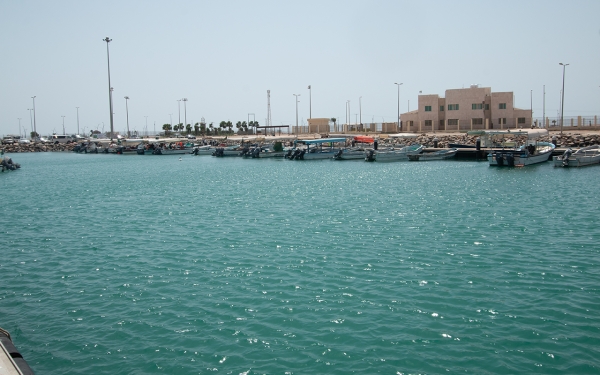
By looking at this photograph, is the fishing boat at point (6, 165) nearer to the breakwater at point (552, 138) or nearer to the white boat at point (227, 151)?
the white boat at point (227, 151)

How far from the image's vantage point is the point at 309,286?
15.6m

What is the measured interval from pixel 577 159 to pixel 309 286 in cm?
4197

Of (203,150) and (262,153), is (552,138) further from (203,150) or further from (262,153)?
(203,150)

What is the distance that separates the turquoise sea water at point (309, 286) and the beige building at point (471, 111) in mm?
59906

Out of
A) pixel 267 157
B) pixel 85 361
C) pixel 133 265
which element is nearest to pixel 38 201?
pixel 133 265

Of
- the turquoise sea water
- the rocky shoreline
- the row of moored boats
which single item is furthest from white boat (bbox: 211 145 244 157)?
the turquoise sea water

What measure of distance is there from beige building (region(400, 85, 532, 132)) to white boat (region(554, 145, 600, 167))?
118 feet

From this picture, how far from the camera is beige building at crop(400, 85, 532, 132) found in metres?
87.9

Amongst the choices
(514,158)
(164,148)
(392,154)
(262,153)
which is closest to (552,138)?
(392,154)

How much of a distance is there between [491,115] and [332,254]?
78.0 m

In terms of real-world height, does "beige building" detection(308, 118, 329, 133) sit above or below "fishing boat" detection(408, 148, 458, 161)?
above

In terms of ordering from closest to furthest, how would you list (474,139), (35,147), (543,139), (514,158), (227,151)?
(514,158) < (543,139) < (474,139) < (227,151) < (35,147)

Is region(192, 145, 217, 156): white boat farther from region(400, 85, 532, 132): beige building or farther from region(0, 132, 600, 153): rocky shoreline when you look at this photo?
region(400, 85, 532, 132): beige building

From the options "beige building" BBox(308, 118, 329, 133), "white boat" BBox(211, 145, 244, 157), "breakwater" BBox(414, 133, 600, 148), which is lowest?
"white boat" BBox(211, 145, 244, 157)
